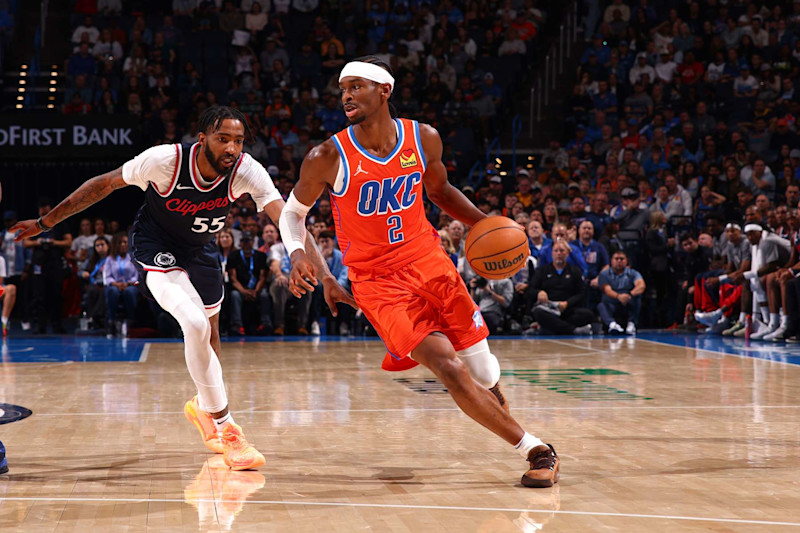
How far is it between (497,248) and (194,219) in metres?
1.61

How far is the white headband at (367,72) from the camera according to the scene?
181 inches

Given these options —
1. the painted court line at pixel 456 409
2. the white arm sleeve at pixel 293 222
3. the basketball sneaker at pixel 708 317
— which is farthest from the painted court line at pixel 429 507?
the basketball sneaker at pixel 708 317

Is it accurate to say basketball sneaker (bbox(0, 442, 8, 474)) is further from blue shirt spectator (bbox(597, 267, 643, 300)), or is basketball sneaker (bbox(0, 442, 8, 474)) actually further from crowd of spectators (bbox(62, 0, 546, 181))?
crowd of spectators (bbox(62, 0, 546, 181))

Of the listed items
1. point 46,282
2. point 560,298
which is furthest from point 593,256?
point 46,282

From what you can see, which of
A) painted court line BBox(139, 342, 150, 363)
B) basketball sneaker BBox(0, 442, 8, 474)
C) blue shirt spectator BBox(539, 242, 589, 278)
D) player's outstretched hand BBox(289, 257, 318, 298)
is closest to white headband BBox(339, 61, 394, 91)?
player's outstretched hand BBox(289, 257, 318, 298)

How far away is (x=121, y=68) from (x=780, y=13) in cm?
1208

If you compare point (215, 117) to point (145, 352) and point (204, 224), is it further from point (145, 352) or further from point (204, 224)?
point (145, 352)

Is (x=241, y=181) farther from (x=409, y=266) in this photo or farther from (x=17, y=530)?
(x=17, y=530)

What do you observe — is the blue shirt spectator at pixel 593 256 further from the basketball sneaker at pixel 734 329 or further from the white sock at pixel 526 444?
the white sock at pixel 526 444

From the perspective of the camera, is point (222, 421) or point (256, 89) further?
point (256, 89)

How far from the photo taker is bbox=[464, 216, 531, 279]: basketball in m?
4.75

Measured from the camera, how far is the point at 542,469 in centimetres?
422

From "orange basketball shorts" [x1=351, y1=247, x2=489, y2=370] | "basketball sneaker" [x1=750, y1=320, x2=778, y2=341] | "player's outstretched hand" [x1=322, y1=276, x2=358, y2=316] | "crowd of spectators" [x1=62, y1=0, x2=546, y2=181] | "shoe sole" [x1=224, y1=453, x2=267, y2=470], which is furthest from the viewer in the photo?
"crowd of spectators" [x1=62, y1=0, x2=546, y2=181]

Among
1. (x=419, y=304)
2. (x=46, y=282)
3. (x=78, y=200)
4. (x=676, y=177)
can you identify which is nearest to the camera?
Answer: (x=419, y=304)
